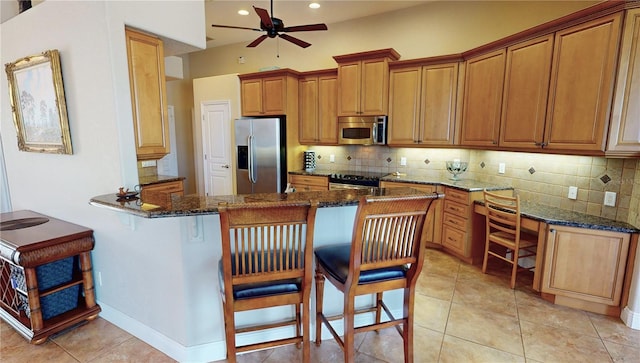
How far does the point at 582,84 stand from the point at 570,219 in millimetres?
1131

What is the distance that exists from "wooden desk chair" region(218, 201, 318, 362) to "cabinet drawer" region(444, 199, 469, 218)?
2502 millimetres

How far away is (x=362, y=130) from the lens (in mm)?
4344

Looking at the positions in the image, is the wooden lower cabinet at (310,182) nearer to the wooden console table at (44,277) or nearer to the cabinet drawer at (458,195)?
the cabinet drawer at (458,195)

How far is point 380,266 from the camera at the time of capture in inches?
61.8

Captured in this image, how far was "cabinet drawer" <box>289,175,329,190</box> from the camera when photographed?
4.48m

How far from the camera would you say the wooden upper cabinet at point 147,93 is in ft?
6.93

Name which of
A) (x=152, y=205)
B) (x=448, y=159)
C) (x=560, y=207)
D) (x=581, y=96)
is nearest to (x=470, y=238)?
(x=560, y=207)

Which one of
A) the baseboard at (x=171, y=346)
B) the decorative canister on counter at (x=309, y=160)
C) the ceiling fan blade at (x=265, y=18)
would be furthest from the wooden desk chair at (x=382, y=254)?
the decorative canister on counter at (x=309, y=160)

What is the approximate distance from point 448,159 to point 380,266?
10.0 feet

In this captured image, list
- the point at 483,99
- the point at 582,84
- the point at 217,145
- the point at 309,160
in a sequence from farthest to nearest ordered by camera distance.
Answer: the point at 217,145
the point at 309,160
the point at 483,99
the point at 582,84

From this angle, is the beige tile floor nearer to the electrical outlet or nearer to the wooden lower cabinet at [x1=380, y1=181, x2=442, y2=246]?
the electrical outlet

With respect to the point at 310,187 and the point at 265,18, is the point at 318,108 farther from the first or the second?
the point at 265,18

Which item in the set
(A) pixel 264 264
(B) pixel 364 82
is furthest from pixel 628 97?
(A) pixel 264 264

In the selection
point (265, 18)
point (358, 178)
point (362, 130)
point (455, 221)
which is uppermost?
point (265, 18)
